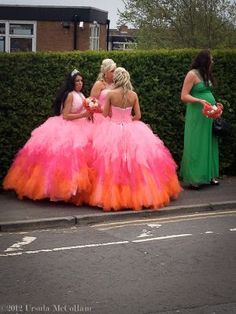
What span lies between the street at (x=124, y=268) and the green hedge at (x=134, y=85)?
9.07ft

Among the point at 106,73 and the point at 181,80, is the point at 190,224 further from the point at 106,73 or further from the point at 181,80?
the point at 181,80

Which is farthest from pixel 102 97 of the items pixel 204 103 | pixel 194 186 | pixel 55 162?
pixel 194 186

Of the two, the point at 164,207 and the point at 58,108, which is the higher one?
the point at 58,108

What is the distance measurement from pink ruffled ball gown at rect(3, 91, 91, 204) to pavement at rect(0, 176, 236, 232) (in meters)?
0.20

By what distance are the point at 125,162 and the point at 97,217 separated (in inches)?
36.8

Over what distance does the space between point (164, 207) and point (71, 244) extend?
86.9 inches

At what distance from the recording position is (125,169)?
29.9 feet

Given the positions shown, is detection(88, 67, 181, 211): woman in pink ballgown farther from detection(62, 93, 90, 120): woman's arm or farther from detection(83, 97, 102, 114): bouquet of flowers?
detection(62, 93, 90, 120): woman's arm

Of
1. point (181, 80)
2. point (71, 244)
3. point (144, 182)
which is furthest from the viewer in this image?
point (181, 80)

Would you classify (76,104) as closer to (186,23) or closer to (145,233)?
(145,233)

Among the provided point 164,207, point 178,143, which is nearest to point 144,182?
point 164,207

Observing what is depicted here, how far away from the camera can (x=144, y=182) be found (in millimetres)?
9117
